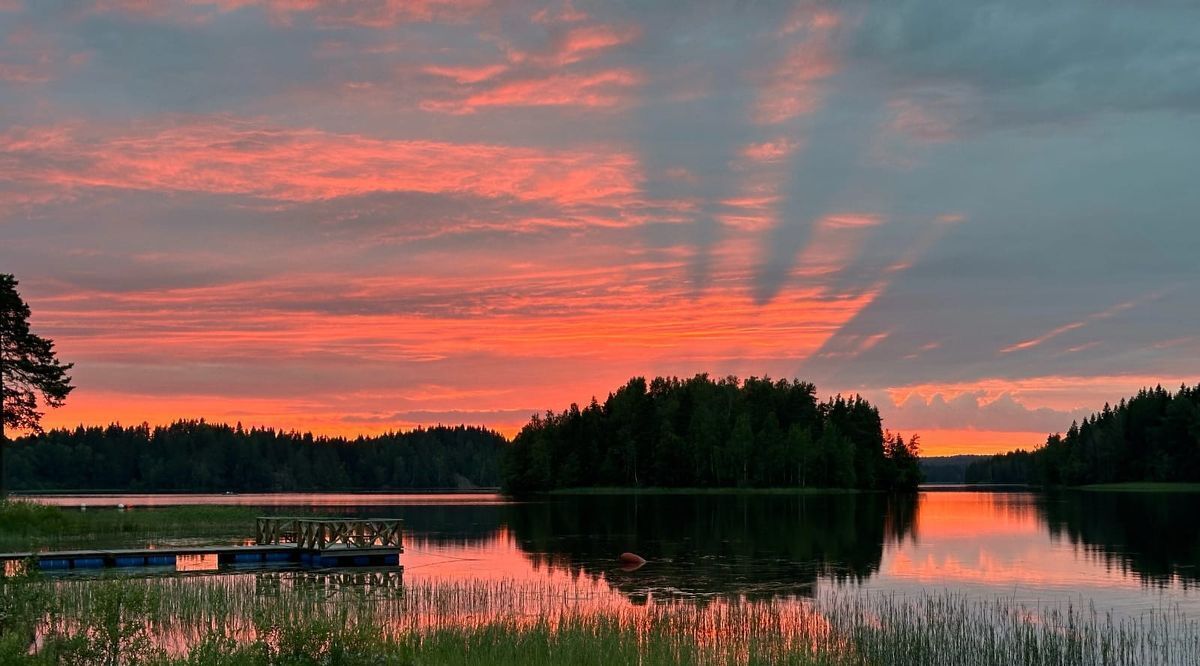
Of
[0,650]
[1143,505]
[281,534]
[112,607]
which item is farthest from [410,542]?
[1143,505]

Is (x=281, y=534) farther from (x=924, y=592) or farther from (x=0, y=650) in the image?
(x=0, y=650)

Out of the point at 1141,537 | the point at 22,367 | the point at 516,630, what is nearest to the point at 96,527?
the point at 22,367

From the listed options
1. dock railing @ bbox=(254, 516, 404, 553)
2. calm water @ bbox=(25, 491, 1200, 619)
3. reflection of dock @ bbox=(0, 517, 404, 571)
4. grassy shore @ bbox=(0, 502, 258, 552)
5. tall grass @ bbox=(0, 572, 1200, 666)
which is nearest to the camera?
tall grass @ bbox=(0, 572, 1200, 666)

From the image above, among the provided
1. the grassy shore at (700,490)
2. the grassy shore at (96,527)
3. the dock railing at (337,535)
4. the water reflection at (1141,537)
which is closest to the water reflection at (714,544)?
the dock railing at (337,535)

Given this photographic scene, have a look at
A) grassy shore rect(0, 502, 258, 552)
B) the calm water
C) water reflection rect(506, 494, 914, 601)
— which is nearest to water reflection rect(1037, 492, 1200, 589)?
the calm water

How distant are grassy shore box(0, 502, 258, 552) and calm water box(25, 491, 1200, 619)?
47.5 feet

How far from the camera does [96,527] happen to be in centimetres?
7350

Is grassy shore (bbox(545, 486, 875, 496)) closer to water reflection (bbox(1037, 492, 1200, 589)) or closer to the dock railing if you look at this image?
water reflection (bbox(1037, 492, 1200, 589))

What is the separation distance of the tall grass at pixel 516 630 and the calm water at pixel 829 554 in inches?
209

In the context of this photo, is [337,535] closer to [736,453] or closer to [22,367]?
Answer: [22,367]

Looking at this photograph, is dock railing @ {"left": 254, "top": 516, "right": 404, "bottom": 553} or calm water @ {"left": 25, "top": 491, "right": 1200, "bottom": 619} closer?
calm water @ {"left": 25, "top": 491, "right": 1200, "bottom": 619}

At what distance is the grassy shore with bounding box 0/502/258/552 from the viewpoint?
63594mm

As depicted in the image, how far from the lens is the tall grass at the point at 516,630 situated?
68.8ft

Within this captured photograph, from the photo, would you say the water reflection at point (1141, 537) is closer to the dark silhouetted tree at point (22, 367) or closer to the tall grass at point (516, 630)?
the tall grass at point (516, 630)
